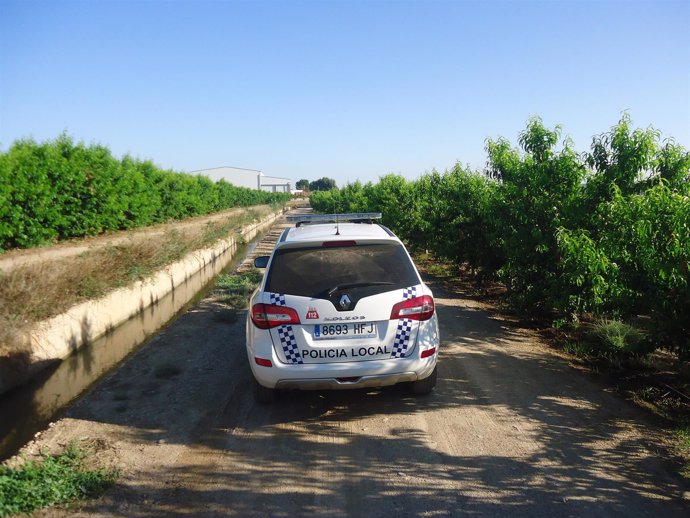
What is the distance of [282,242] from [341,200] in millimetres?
36140

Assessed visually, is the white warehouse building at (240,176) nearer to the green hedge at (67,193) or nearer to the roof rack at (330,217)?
the green hedge at (67,193)

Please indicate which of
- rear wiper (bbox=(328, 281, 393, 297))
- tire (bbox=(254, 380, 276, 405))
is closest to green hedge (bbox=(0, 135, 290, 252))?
tire (bbox=(254, 380, 276, 405))

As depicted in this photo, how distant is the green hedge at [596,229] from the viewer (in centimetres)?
494

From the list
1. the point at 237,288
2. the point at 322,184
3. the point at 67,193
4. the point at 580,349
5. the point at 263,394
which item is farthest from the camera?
the point at 322,184

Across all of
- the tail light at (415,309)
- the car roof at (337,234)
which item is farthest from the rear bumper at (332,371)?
the car roof at (337,234)

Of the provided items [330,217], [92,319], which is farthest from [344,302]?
[92,319]

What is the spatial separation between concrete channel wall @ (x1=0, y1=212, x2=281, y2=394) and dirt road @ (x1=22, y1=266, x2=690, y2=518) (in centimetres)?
161

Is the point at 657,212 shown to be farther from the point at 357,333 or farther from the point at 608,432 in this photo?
the point at 357,333

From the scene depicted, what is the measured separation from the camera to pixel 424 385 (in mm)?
5141

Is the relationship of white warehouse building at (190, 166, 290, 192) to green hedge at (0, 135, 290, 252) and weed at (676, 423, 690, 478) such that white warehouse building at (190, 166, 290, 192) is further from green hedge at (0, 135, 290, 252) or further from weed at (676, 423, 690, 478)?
weed at (676, 423, 690, 478)

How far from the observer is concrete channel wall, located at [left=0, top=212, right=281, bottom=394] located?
22.7 ft

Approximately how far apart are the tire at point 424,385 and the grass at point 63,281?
17.6 ft

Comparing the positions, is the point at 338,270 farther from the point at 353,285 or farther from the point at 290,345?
the point at 290,345

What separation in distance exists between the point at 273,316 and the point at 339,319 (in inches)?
23.9
